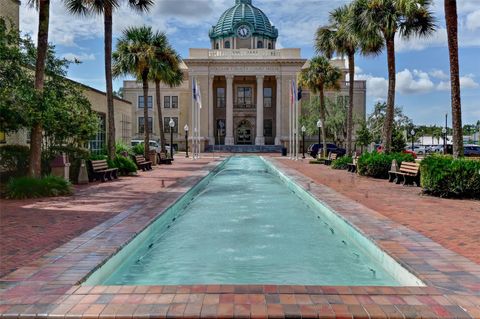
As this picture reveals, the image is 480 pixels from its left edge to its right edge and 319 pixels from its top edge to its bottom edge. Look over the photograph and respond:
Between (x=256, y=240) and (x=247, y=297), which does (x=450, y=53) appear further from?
(x=247, y=297)

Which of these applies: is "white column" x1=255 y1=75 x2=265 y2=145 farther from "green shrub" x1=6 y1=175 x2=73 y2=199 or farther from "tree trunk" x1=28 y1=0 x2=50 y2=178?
"green shrub" x1=6 y1=175 x2=73 y2=199

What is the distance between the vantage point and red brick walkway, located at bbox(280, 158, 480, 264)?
7.35 m

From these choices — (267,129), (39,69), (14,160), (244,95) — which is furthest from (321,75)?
(244,95)

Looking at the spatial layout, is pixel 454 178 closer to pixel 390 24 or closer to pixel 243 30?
pixel 390 24

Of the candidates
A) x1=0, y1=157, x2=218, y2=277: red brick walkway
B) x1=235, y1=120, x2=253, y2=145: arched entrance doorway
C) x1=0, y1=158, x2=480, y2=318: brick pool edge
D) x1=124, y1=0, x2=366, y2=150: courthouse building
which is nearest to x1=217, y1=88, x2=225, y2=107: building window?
x1=124, y1=0, x2=366, y2=150: courthouse building

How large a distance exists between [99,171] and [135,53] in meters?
11.6

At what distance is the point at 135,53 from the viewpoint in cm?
2795

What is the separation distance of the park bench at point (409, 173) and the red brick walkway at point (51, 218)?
8796 mm

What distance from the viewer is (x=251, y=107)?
67562mm

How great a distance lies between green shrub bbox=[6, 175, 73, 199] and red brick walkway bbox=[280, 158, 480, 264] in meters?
8.10

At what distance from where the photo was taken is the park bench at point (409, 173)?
1691 cm

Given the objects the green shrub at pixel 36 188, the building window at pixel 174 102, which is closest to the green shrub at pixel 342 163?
the green shrub at pixel 36 188

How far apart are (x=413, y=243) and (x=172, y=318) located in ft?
13.9

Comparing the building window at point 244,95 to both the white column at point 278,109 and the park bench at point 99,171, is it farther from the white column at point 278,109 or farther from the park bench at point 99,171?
the park bench at point 99,171
